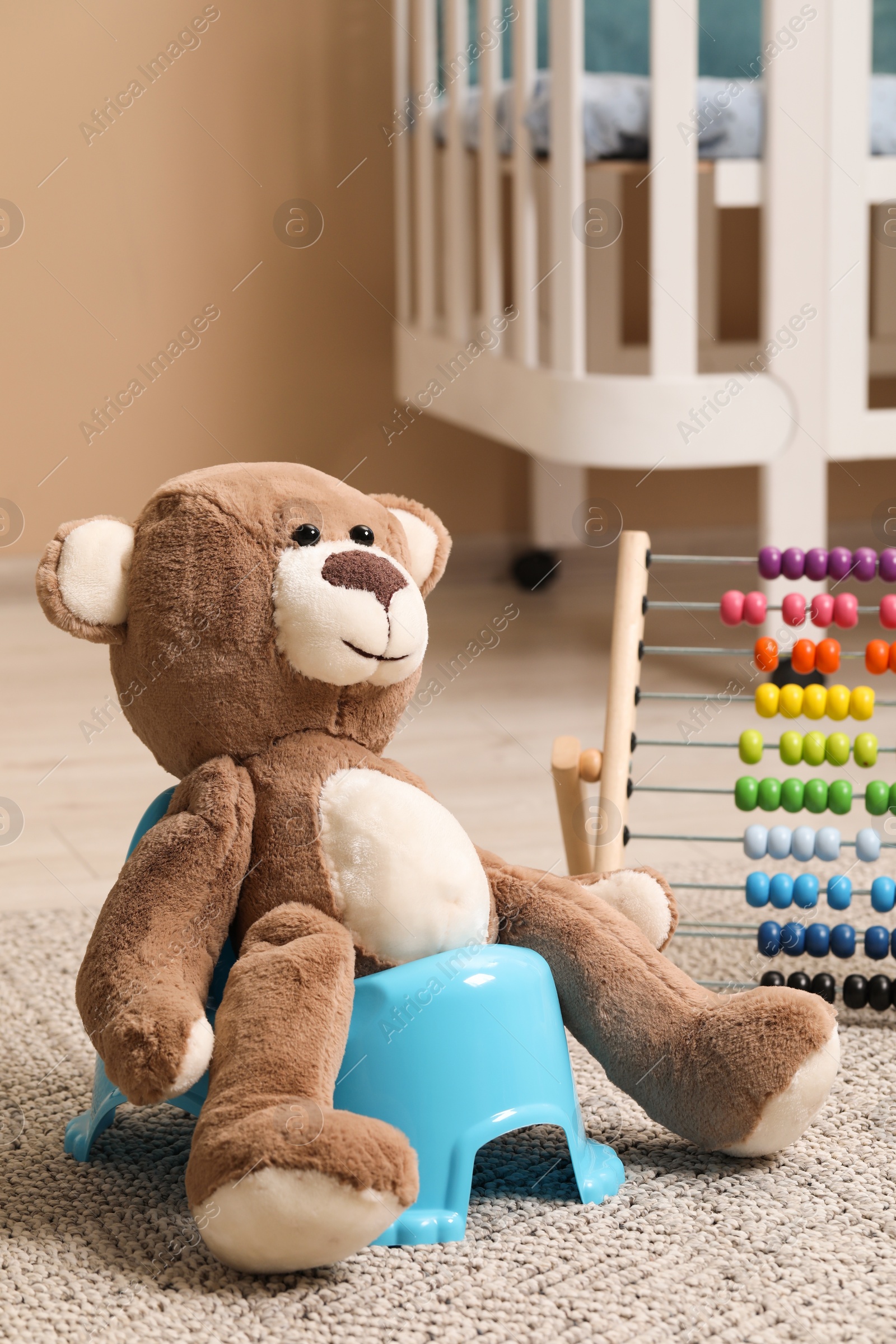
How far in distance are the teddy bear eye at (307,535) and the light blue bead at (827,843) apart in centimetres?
42

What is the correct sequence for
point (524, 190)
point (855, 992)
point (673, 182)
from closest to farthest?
1. point (855, 992)
2. point (673, 182)
3. point (524, 190)

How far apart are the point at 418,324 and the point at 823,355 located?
0.69 meters

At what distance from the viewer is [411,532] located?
808 mm

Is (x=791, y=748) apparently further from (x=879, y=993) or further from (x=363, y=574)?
(x=363, y=574)

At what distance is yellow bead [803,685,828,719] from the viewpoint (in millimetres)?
966

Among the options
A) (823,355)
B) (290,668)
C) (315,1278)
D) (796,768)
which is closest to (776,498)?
(823,355)

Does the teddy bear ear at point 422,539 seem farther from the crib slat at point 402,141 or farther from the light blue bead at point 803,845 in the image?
the crib slat at point 402,141

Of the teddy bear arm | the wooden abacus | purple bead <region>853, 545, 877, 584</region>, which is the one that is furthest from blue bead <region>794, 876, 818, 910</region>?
the teddy bear arm

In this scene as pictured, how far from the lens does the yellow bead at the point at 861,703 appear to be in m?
0.96

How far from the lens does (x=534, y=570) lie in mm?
2230

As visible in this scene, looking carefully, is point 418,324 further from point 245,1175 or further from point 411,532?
point 245,1175

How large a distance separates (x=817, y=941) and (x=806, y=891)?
4cm

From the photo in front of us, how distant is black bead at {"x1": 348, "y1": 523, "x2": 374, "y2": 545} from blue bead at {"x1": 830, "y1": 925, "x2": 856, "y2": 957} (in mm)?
435

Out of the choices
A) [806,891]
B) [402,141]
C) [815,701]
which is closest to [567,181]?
[402,141]
